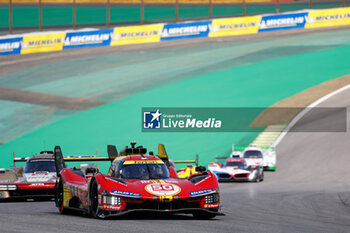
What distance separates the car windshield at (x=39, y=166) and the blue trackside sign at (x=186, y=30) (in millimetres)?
35802

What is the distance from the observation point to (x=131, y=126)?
4038cm

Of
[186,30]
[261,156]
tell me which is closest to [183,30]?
[186,30]

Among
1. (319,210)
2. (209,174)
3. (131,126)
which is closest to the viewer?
(209,174)

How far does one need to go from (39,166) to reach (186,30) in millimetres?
36641

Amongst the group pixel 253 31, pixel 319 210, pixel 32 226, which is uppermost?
pixel 253 31

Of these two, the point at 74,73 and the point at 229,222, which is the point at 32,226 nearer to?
the point at 229,222

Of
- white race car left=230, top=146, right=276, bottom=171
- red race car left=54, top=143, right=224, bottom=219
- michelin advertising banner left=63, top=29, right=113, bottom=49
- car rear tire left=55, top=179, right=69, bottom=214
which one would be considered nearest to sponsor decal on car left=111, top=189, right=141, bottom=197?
red race car left=54, top=143, right=224, bottom=219

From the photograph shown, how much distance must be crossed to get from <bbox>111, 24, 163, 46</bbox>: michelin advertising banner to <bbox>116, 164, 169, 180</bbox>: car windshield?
1724 inches

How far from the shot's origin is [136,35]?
56.8 metres

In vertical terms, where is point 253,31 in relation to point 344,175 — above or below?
above

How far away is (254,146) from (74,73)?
2028cm

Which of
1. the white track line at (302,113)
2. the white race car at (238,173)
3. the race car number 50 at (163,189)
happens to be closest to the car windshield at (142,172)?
the race car number 50 at (163,189)

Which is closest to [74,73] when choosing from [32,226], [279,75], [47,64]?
[47,64]

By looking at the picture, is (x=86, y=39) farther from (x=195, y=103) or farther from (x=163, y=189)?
(x=163, y=189)
